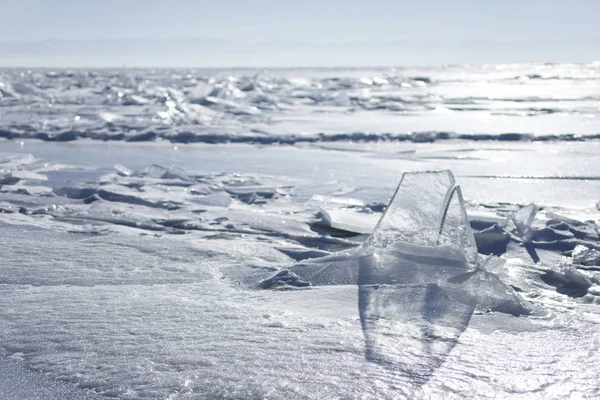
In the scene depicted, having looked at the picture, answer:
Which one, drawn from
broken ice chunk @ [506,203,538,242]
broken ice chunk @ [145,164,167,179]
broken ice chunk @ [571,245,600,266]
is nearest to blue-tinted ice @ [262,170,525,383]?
broken ice chunk @ [571,245,600,266]

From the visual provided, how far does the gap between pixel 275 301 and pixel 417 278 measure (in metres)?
0.55

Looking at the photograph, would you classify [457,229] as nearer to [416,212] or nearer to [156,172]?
[416,212]

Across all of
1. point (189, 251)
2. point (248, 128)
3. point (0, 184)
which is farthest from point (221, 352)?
point (248, 128)

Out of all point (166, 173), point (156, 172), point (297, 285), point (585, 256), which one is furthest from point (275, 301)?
point (156, 172)

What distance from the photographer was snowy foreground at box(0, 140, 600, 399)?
182cm

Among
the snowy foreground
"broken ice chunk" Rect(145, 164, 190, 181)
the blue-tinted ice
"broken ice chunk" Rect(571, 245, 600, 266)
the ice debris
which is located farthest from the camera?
"broken ice chunk" Rect(145, 164, 190, 181)

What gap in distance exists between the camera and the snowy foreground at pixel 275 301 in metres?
1.82

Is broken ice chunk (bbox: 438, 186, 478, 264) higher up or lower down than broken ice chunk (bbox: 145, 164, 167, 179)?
higher up

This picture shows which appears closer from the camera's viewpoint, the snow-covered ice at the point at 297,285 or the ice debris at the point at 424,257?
the snow-covered ice at the point at 297,285

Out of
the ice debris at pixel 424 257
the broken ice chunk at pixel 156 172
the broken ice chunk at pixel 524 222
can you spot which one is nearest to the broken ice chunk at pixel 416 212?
the ice debris at pixel 424 257

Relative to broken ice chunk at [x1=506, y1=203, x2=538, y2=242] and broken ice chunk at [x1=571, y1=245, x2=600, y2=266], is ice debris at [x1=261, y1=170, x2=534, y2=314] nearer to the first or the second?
broken ice chunk at [x1=571, y1=245, x2=600, y2=266]

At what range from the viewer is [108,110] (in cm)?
1383

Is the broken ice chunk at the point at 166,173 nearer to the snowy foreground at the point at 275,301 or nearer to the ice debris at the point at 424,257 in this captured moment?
the snowy foreground at the point at 275,301

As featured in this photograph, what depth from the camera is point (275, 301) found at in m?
2.47
